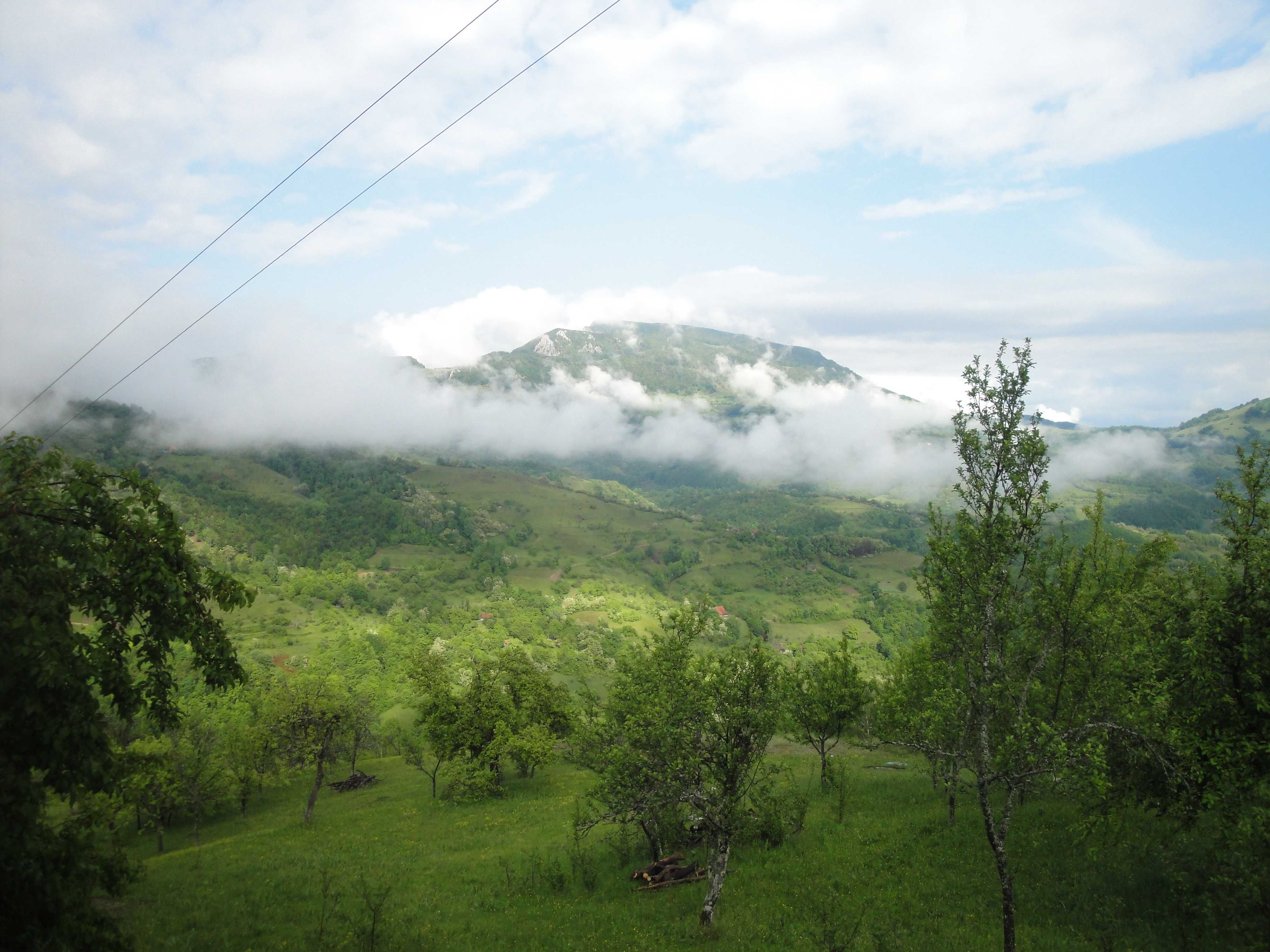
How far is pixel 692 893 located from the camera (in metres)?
21.2

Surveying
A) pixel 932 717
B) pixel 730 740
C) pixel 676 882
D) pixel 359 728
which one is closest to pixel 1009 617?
pixel 932 717

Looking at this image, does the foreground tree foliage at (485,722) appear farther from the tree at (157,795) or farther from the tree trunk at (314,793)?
the tree at (157,795)

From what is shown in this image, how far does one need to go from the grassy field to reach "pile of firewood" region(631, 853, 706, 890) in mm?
525

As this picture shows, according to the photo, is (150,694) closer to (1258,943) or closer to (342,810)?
(1258,943)

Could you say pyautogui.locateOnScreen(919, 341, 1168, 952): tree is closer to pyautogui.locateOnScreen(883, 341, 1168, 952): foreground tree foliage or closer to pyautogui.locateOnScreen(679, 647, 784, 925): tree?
pyautogui.locateOnScreen(883, 341, 1168, 952): foreground tree foliage

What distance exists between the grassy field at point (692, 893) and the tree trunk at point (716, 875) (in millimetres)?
407

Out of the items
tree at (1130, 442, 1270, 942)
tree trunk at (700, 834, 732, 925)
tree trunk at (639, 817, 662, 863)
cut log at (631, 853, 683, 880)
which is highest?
tree at (1130, 442, 1270, 942)

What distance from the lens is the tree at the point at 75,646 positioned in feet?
24.9

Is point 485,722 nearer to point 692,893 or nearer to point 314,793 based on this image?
point 314,793

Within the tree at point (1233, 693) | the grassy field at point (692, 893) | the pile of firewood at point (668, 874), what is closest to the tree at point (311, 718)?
the grassy field at point (692, 893)

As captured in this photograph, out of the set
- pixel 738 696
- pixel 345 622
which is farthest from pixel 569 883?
pixel 345 622

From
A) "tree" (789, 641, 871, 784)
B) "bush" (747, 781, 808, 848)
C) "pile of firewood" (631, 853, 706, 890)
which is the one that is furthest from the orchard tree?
"tree" (789, 641, 871, 784)

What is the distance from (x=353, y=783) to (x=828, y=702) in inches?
1744

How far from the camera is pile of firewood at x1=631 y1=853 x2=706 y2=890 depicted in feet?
73.2
